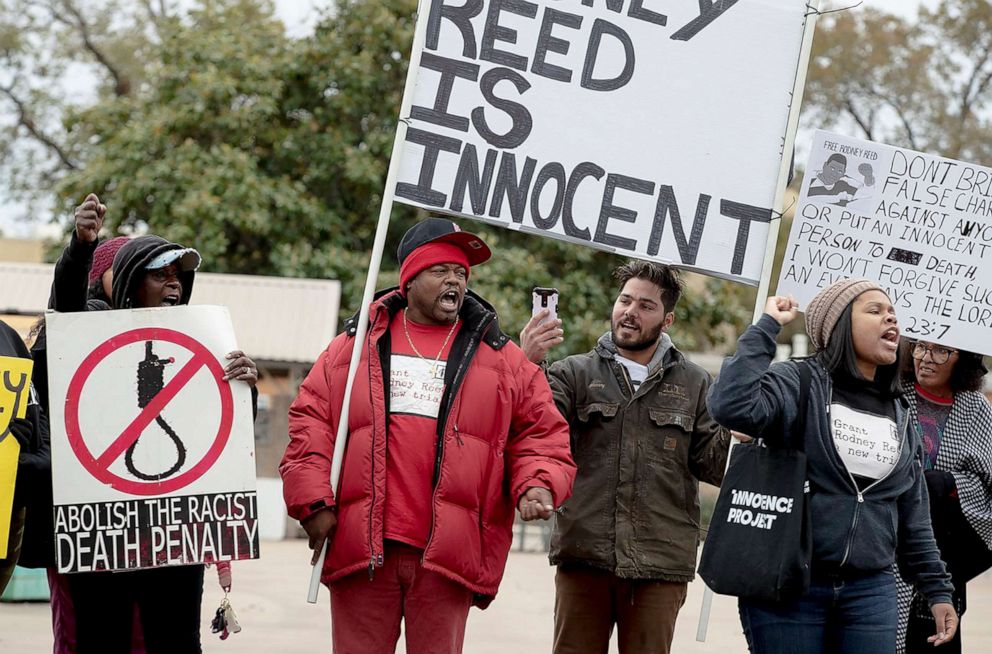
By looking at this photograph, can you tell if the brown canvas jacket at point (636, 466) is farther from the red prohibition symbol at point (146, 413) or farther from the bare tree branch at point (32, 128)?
the bare tree branch at point (32, 128)

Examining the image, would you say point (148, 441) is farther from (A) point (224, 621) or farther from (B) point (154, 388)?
(A) point (224, 621)

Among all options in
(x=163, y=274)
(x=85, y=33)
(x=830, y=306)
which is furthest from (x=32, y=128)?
(x=830, y=306)

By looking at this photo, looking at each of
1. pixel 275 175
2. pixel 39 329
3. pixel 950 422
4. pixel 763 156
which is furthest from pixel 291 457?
pixel 275 175

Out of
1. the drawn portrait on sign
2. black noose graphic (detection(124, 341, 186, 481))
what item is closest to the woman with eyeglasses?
the drawn portrait on sign

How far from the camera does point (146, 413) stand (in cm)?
479

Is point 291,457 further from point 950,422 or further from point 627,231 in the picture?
point 950,422

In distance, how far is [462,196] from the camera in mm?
5207

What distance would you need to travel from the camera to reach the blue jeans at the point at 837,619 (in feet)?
14.7

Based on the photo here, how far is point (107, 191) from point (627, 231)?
15968 mm

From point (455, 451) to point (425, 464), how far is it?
0.40 feet

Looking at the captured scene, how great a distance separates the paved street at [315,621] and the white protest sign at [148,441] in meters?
4.26

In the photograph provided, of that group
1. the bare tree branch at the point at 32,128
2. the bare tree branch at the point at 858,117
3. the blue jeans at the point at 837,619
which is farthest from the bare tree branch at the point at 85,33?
the blue jeans at the point at 837,619

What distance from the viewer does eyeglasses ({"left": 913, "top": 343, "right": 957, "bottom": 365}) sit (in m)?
5.85

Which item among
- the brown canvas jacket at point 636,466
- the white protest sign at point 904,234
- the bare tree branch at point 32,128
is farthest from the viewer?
the bare tree branch at point 32,128
